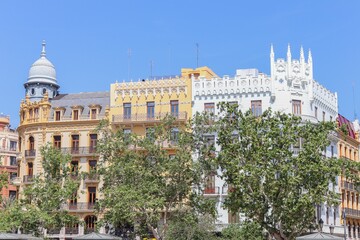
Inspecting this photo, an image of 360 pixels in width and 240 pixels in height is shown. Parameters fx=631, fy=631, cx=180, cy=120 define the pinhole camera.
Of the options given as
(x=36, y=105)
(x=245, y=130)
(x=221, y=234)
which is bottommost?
(x=221, y=234)

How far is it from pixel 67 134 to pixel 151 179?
57.3 ft

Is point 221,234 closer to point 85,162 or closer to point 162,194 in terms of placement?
point 162,194

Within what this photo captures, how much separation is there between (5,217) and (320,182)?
2186 centimetres

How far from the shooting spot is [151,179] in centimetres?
4741

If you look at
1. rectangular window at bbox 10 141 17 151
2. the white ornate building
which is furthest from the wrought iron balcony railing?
rectangular window at bbox 10 141 17 151

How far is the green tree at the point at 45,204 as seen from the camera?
44125 mm

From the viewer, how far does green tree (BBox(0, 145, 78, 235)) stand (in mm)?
44125

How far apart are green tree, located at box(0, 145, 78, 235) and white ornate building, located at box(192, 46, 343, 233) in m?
14.5

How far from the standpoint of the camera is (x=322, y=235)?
32.9 m

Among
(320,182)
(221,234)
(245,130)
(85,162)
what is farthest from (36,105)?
(320,182)

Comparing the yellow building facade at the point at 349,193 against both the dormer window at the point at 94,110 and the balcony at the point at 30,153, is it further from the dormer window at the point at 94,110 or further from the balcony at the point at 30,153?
the balcony at the point at 30,153

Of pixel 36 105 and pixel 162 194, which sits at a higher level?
pixel 36 105

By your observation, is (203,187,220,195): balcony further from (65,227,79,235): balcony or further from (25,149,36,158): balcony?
(25,149,36,158): balcony

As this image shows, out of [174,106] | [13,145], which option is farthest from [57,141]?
[13,145]
